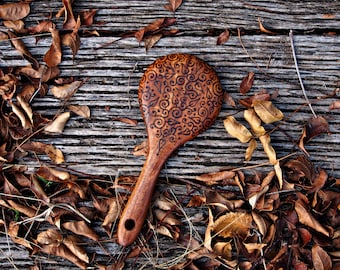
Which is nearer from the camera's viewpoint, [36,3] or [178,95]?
[178,95]

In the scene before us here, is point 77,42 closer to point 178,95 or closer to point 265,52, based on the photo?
point 178,95

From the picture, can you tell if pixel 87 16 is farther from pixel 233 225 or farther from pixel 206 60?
pixel 233 225

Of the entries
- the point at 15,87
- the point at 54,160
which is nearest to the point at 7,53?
the point at 15,87

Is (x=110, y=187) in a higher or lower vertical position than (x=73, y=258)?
higher

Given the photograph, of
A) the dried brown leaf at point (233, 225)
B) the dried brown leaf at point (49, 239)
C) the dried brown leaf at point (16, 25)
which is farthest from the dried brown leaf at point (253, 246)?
the dried brown leaf at point (16, 25)

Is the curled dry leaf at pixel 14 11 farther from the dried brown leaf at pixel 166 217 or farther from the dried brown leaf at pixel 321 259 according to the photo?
the dried brown leaf at pixel 321 259
